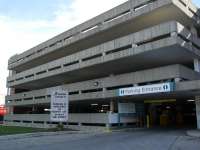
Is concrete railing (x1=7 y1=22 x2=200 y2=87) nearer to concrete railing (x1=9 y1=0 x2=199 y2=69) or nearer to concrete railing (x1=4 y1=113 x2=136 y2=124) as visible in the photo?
concrete railing (x1=9 y1=0 x2=199 y2=69)

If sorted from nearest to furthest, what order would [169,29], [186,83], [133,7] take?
[186,83], [169,29], [133,7]

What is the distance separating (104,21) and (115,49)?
5.00 metres

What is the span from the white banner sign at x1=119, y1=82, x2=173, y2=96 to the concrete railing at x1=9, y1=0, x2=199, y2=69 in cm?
808

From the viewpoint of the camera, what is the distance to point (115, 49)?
32.7m

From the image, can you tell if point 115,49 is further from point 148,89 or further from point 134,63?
point 148,89

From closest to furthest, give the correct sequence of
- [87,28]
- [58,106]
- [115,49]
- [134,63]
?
[58,106], [115,49], [134,63], [87,28]

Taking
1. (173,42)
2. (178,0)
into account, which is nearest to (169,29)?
(173,42)

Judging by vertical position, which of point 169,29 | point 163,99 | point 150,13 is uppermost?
point 150,13

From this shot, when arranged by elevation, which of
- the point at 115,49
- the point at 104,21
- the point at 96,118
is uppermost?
the point at 104,21

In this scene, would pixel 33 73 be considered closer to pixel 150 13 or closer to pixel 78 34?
pixel 78 34

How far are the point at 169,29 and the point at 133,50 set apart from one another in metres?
4.37

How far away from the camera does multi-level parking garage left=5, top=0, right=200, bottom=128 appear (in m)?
27.8

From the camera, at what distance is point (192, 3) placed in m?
31.4

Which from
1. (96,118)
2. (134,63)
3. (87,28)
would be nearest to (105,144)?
(96,118)
